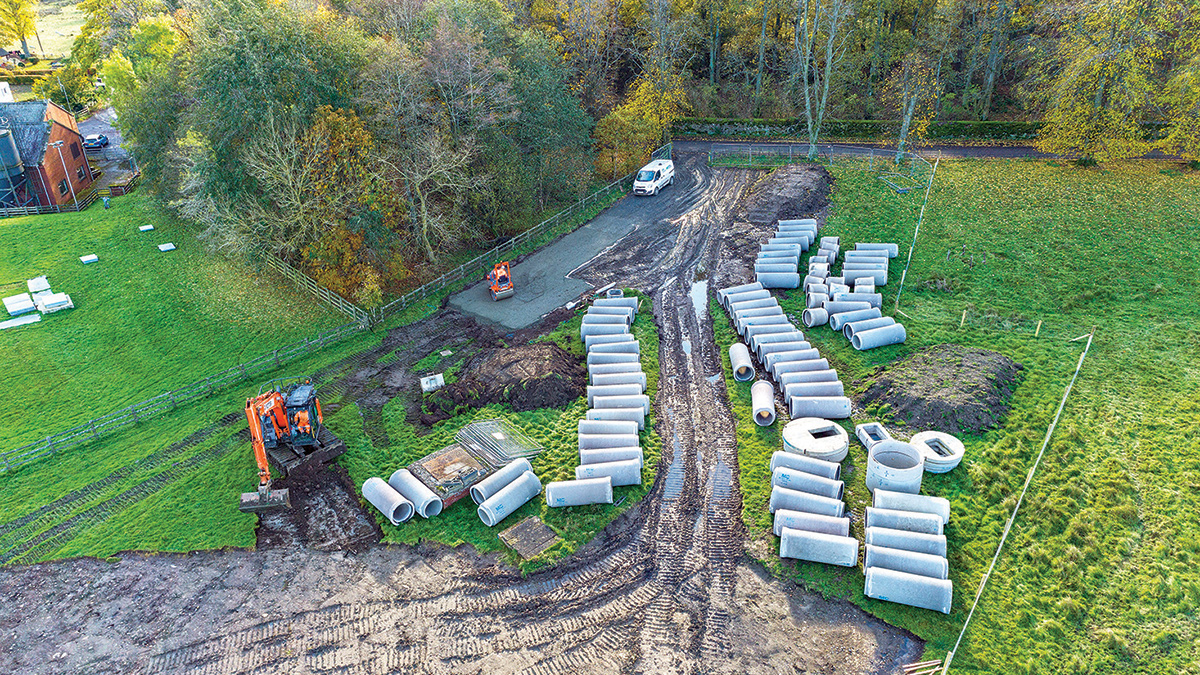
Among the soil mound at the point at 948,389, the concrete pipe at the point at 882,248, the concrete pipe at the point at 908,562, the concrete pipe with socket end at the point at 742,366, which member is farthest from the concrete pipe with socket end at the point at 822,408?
the concrete pipe at the point at 882,248

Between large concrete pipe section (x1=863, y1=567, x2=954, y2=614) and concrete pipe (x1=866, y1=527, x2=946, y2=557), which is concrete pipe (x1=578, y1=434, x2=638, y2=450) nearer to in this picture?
concrete pipe (x1=866, y1=527, x2=946, y2=557)

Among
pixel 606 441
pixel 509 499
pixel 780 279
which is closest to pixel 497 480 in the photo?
pixel 509 499

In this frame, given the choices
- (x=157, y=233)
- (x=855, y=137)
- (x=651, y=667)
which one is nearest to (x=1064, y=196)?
(x=855, y=137)

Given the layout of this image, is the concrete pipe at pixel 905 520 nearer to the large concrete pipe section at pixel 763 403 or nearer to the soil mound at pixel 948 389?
the soil mound at pixel 948 389

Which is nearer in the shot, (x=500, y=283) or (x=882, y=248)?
(x=500, y=283)

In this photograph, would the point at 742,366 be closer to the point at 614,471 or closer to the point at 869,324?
the point at 869,324

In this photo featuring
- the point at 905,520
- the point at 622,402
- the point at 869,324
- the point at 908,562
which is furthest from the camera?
the point at 869,324

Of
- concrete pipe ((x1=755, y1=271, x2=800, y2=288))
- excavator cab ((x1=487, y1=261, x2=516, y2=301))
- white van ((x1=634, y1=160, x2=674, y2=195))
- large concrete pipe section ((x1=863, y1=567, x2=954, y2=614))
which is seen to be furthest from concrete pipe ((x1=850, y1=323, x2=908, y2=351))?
white van ((x1=634, y1=160, x2=674, y2=195))
